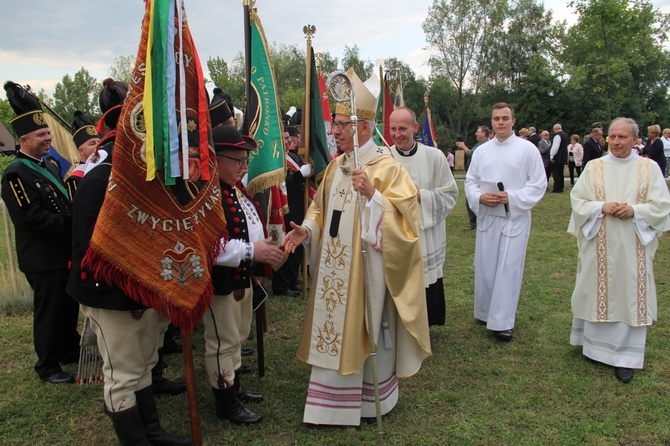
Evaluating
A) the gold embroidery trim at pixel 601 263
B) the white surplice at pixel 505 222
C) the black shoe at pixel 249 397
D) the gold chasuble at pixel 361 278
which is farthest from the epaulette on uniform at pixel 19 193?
the gold embroidery trim at pixel 601 263

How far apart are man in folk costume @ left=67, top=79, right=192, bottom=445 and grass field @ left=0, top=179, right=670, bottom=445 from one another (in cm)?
62

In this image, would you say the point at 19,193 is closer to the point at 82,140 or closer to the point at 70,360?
the point at 82,140

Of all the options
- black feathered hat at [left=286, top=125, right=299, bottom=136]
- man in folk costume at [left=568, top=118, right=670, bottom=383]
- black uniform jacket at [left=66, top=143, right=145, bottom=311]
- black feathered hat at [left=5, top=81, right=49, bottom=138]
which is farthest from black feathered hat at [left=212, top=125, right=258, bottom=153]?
black feathered hat at [left=286, top=125, right=299, bottom=136]

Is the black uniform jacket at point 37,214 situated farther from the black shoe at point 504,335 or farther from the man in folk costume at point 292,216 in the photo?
the black shoe at point 504,335

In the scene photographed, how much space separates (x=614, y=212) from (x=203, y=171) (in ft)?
11.2

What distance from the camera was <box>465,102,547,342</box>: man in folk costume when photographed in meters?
5.06

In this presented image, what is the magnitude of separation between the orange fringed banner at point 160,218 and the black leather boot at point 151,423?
0.61 m

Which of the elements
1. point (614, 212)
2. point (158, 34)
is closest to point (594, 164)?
point (614, 212)

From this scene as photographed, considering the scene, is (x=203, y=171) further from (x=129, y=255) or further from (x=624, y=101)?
(x=624, y=101)

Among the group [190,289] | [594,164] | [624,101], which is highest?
[624,101]

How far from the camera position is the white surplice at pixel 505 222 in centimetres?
506

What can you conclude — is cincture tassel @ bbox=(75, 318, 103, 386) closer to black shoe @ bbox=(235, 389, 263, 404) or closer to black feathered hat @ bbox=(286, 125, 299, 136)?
black shoe @ bbox=(235, 389, 263, 404)

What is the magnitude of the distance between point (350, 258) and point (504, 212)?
2.24m

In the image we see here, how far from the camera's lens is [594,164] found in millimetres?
4594
